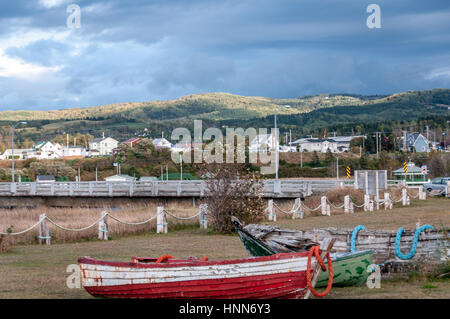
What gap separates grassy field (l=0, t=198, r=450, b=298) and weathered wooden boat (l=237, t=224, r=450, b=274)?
17.3 inches

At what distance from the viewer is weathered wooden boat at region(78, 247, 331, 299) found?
10.5 m

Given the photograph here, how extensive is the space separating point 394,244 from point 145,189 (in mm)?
38028

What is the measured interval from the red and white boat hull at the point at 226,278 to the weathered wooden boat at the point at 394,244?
2.22m

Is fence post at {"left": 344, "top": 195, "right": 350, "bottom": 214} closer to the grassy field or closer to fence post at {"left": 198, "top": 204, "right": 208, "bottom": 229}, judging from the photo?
the grassy field

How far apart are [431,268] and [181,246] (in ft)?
31.4

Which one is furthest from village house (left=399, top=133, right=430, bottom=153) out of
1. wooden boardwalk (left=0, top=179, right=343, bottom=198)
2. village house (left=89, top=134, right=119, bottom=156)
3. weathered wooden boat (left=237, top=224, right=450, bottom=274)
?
weathered wooden boat (left=237, top=224, right=450, bottom=274)

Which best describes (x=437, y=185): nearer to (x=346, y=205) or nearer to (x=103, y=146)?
(x=346, y=205)

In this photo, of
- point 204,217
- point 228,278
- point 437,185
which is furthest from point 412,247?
point 437,185

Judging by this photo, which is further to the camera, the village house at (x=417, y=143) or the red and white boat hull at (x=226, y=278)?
the village house at (x=417, y=143)

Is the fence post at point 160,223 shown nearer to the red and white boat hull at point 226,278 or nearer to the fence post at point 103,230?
the fence post at point 103,230

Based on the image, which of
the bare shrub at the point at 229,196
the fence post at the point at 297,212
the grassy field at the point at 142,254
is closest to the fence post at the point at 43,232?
the grassy field at the point at 142,254

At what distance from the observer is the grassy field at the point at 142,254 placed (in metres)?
12.0

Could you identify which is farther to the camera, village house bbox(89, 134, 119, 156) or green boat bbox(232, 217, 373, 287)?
village house bbox(89, 134, 119, 156)
